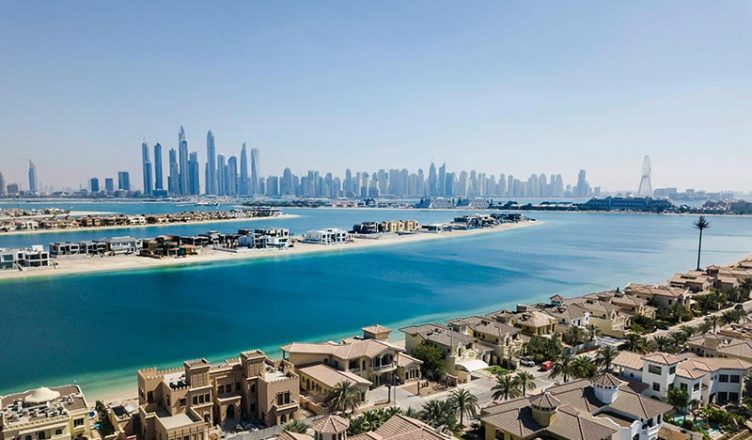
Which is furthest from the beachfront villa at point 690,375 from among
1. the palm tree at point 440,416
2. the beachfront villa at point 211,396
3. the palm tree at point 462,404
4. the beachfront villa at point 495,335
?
the beachfront villa at point 211,396

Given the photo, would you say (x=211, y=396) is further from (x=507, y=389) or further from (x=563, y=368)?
(x=563, y=368)

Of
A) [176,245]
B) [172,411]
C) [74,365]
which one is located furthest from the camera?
[176,245]

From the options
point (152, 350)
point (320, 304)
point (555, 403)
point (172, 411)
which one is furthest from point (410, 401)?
point (320, 304)

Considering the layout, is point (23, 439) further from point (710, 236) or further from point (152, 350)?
point (710, 236)

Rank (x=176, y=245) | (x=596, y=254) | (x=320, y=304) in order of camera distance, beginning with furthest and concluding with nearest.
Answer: (x=596, y=254), (x=176, y=245), (x=320, y=304)

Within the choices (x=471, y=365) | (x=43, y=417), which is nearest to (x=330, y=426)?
(x=43, y=417)

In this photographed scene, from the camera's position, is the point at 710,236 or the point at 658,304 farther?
the point at 710,236

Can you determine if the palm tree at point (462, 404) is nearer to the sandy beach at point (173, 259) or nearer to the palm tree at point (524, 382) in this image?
the palm tree at point (524, 382)
